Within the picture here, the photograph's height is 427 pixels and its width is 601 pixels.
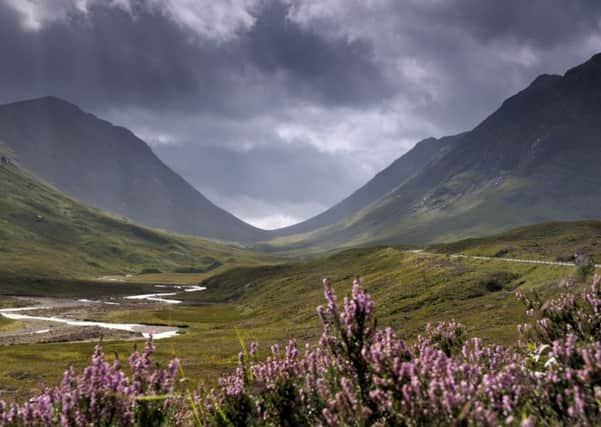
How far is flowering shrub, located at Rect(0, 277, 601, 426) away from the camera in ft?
16.0

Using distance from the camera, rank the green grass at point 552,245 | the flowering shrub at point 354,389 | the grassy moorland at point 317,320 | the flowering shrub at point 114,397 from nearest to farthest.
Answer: the flowering shrub at point 354,389
the flowering shrub at point 114,397
the grassy moorland at point 317,320
the green grass at point 552,245

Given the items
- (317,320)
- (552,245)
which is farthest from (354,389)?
(552,245)

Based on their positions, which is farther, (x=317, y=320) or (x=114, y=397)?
(x=317, y=320)

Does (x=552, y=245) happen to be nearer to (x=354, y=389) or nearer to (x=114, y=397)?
(x=354, y=389)

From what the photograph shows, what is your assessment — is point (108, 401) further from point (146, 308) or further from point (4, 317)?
point (146, 308)

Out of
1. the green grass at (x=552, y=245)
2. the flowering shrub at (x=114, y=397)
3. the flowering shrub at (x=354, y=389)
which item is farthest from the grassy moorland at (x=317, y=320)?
the flowering shrub at (x=114, y=397)

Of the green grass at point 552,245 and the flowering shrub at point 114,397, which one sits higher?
the green grass at point 552,245

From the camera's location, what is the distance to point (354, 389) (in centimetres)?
616

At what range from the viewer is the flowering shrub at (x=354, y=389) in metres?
4.88

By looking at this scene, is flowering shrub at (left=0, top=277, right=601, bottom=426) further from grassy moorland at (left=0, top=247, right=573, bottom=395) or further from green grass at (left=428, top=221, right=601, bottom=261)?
green grass at (left=428, top=221, right=601, bottom=261)

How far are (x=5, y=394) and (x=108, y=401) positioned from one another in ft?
162

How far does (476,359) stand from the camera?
816 centimetres

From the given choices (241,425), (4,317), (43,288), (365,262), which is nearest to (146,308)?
(4,317)

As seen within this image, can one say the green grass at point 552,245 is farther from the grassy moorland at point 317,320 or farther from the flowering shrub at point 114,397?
the flowering shrub at point 114,397
